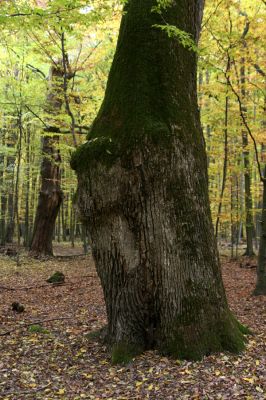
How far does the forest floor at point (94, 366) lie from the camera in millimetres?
3918

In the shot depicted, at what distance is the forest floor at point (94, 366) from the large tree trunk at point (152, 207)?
28 cm

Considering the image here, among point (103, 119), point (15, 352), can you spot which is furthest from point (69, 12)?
point (15, 352)

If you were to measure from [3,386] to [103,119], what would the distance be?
367 centimetres

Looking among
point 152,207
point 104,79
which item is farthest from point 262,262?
point 104,79

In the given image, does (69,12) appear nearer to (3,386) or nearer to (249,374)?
(3,386)

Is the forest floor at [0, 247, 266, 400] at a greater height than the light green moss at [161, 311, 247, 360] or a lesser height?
lesser

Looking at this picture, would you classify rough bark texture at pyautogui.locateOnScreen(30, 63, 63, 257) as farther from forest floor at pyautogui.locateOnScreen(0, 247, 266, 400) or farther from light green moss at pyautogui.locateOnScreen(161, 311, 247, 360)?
light green moss at pyautogui.locateOnScreen(161, 311, 247, 360)

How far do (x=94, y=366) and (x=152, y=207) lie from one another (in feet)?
7.37

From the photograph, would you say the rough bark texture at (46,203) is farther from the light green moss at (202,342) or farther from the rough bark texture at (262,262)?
the light green moss at (202,342)

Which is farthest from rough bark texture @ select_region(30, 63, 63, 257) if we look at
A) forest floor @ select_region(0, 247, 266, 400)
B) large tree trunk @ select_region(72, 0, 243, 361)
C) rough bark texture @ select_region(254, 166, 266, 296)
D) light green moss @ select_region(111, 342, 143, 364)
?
light green moss @ select_region(111, 342, 143, 364)

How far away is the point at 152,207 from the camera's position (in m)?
4.66

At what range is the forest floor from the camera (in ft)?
12.9

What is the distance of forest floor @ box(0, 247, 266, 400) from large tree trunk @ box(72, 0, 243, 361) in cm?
28

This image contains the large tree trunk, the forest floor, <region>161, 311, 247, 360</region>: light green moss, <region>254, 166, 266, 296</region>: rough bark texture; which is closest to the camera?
the forest floor
